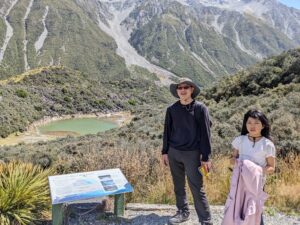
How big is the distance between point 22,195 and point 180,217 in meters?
1.97

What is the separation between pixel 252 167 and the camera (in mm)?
3539

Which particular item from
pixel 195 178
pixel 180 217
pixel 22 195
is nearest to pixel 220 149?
pixel 180 217

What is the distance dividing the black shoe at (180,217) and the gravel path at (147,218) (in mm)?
67

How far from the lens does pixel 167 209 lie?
4.95m

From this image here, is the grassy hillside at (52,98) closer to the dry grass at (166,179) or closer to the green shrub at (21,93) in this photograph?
the green shrub at (21,93)

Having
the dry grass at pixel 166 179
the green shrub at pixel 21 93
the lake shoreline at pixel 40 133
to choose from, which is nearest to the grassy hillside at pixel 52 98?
the green shrub at pixel 21 93

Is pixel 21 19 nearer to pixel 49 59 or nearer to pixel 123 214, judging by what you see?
pixel 49 59

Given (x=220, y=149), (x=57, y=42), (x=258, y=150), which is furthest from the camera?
(x=57, y=42)

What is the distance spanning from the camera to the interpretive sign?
3.97 metres

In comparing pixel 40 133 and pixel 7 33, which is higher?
pixel 7 33

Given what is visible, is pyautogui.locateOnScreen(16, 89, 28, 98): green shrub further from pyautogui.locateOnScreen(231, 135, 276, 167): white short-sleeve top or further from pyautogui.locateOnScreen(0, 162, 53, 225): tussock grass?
pyautogui.locateOnScreen(231, 135, 276, 167): white short-sleeve top

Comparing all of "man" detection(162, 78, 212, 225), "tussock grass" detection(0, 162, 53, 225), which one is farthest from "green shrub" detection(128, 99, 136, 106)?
"man" detection(162, 78, 212, 225)

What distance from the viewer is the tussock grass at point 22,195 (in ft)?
13.7

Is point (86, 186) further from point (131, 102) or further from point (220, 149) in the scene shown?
point (131, 102)
